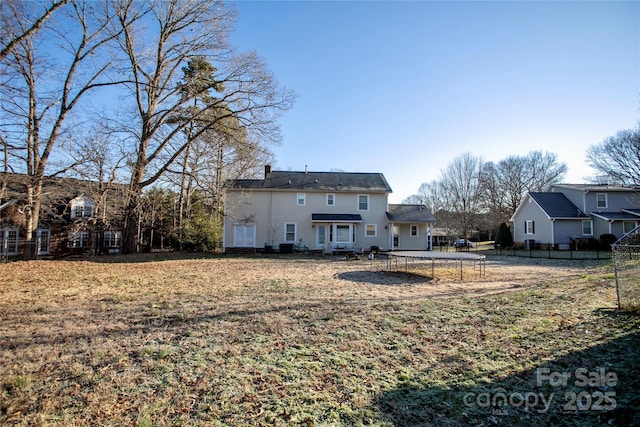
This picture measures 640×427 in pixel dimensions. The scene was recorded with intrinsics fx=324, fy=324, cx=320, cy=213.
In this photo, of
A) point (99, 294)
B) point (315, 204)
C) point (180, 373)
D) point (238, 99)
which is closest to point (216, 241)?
point (315, 204)

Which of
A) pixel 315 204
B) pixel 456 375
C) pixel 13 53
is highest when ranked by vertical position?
pixel 13 53

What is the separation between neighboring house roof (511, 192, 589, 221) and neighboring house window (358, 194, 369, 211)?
15835 mm

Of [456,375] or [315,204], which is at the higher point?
[315,204]

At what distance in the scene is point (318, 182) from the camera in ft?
87.9

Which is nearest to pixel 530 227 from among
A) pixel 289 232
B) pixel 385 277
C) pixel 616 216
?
pixel 616 216

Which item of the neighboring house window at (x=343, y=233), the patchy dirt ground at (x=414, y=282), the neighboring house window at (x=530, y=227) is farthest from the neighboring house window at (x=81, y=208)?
the neighboring house window at (x=530, y=227)

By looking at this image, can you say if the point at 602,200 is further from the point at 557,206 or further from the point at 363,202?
the point at 363,202

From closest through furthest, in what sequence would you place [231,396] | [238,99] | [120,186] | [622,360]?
[231,396] < [622,360] < [120,186] < [238,99]

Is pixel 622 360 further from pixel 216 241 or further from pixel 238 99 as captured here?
pixel 216 241

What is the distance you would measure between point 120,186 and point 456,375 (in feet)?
64.7

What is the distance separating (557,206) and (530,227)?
3.05m

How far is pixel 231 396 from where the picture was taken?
11.4 ft

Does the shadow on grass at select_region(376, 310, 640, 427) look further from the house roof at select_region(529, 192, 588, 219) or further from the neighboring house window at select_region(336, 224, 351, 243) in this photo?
the house roof at select_region(529, 192, 588, 219)

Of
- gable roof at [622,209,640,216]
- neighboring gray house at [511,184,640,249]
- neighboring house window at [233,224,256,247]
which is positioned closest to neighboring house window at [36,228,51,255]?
neighboring house window at [233,224,256,247]
